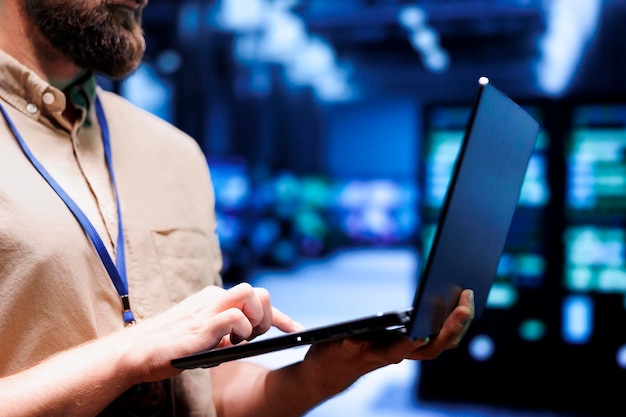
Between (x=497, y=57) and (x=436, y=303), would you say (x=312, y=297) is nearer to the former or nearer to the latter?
(x=497, y=57)

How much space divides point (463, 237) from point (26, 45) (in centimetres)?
83

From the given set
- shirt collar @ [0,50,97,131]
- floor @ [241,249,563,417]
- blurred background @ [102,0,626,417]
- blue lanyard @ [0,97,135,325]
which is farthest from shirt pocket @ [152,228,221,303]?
blurred background @ [102,0,626,417]

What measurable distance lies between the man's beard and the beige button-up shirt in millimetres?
73

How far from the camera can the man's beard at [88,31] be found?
1179 millimetres

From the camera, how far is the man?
97 cm

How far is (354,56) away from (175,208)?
10.9m

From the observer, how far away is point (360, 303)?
26.8ft

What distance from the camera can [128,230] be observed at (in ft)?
4.00

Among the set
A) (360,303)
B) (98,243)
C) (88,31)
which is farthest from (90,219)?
(360,303)

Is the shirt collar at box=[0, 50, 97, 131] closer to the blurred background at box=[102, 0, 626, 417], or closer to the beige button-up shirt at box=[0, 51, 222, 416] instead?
the beige button-up shirt at box=[0, 51, 222, 416]

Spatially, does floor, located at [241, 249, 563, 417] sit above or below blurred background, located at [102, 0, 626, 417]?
below

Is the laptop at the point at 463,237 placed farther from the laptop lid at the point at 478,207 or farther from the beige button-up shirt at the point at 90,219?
the beige button-up shirt at the point at 90,219

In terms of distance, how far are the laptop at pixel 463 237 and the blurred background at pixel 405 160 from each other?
3.19 m

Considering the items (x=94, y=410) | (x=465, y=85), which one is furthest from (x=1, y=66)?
(x=465, y=85)
